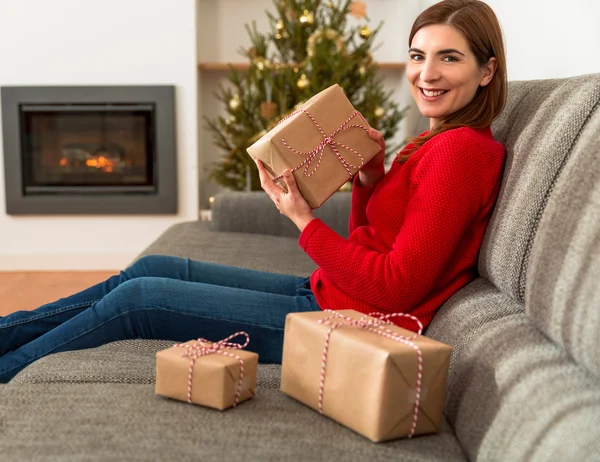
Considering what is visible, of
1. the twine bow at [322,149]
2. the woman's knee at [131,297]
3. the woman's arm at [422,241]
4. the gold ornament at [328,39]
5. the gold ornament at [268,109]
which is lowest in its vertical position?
the woman's knee at [131,297]

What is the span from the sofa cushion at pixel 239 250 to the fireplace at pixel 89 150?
1225 millimetres

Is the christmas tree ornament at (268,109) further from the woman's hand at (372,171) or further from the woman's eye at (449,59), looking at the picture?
the woman's eye at (449,59)

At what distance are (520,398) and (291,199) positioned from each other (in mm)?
580

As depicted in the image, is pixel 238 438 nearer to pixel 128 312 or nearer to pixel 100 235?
pixel 128 312

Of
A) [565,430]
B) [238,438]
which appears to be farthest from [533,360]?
[238,438]

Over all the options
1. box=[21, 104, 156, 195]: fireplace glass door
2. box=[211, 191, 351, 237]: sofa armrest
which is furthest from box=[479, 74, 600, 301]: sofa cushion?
box=[21, 104, 156, 195]: fireplace glass door

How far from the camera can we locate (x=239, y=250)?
2.34 metres

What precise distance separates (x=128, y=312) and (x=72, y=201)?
2.66m

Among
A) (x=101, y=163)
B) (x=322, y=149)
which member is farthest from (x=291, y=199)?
(x=101, y=163)

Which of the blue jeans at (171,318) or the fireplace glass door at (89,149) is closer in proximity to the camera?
the blue jeans at (171,318)

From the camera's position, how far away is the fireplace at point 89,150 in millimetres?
3783

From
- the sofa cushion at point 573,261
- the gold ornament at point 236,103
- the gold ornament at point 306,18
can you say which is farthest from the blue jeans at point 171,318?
the gold ornament at point 306,18

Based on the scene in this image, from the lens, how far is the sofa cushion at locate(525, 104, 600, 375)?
871 millimetres

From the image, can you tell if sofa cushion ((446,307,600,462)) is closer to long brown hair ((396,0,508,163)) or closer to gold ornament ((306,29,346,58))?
long brown hair ((396,0,508,163))
